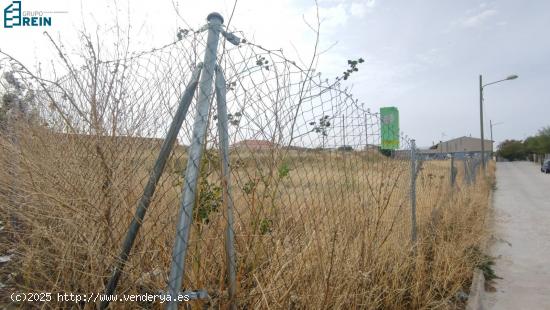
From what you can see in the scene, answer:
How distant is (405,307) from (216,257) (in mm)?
1926

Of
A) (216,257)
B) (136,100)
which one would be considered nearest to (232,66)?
(136,100)

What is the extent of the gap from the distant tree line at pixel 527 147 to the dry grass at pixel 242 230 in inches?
2280

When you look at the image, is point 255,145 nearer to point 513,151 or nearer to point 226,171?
point 226,171

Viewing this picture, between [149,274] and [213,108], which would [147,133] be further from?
[149,274]

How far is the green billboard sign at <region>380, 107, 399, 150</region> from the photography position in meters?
3.18

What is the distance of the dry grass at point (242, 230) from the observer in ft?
6.99

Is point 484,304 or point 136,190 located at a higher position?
point 136,190

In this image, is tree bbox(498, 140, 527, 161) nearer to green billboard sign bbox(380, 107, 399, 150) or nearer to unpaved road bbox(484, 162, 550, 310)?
unpaved road bbox(484, 162, 550, 310)

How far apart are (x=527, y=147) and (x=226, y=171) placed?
76.9 metres

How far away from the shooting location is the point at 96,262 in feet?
7.38

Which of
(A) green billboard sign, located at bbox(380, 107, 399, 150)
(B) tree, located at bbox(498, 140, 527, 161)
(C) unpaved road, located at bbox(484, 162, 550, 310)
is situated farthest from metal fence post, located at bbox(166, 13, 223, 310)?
(B) tree, located at bbox(498, 140, 527, 161)

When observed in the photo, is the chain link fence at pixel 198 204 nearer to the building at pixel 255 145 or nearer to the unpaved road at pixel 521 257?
the building at pixel 255 145

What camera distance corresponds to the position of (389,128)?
10.6 ft

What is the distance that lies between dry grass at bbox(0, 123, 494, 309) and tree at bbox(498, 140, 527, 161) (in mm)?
77420
